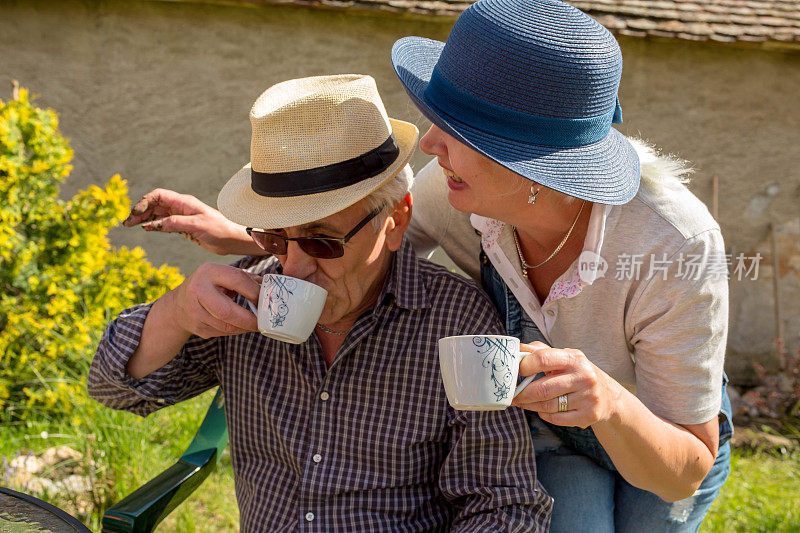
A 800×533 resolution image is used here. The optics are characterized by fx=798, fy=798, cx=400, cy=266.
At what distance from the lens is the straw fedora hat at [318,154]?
86.8 inches

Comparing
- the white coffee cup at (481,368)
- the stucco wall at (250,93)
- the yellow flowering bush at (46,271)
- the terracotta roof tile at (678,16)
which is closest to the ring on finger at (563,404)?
the white coffee cup at (481,368)

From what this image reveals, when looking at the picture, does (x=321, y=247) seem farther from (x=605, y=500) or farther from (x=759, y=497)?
(x=759, y=497)

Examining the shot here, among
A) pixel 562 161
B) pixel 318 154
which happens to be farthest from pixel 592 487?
pixel 318 154

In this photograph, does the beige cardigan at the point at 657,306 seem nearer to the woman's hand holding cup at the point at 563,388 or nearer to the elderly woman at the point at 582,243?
the elderly woman at the point at 582,243

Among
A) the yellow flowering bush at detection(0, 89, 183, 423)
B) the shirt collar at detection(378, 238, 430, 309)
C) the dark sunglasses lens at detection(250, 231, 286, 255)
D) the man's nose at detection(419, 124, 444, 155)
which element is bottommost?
the yellow flowering bush at detection(0, 89, 183, 423)

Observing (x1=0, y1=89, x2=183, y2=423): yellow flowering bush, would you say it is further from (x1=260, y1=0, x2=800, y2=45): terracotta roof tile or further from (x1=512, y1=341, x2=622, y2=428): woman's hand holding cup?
(x1=512, y1=341, x2=622, y2=428): woman's hand holding cup

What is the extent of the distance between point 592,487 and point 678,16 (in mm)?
5830

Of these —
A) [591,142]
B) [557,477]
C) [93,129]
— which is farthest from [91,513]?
[93,129]

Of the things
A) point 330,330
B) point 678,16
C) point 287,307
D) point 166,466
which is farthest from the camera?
point 678,16

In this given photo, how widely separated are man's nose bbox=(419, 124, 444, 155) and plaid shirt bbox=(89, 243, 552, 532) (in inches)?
16.0

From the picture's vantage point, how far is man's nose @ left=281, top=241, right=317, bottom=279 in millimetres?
2268

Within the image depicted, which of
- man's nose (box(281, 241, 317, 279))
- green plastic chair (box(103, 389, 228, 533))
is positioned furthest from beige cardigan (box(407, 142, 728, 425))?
green plastic chair (box(103, 389, 228, 533))

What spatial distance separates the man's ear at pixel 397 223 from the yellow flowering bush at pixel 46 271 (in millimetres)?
2809

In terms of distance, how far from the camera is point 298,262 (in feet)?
7.48
